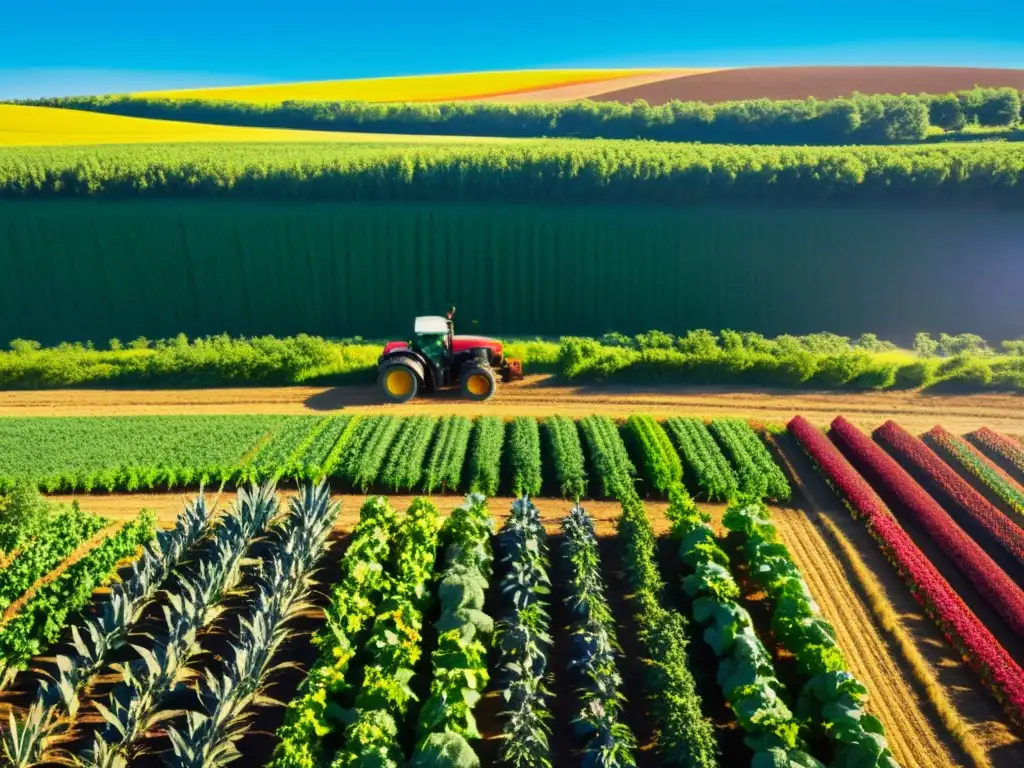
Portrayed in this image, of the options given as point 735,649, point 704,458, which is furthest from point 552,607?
point 704,458

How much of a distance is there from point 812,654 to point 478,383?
1222 centimetres

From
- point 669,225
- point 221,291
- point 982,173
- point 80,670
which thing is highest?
point 982,173

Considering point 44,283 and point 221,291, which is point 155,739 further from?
point 44,283

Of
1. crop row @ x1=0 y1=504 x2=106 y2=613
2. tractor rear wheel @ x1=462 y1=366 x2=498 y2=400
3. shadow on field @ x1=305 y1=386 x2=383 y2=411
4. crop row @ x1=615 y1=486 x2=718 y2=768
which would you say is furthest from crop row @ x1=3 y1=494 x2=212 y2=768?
crop row @ x1=615 y1=486 x2=718 y2=768

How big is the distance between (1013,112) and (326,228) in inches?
1926

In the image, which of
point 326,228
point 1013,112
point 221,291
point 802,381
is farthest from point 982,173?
point 221,291

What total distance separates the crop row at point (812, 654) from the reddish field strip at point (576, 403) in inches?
281

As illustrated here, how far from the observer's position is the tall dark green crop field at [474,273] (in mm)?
28656

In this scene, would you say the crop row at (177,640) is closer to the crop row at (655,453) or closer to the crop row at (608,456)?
the crop row at (608,456)

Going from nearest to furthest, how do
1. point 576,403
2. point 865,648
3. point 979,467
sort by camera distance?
1. point 865,648
2. point 979,467
3. point 576,403

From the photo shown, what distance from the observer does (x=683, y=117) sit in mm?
48000

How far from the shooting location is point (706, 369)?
2298 cm

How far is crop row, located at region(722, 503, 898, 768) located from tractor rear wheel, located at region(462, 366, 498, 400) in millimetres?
8528

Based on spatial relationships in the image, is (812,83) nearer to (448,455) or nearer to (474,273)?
(474,273)
